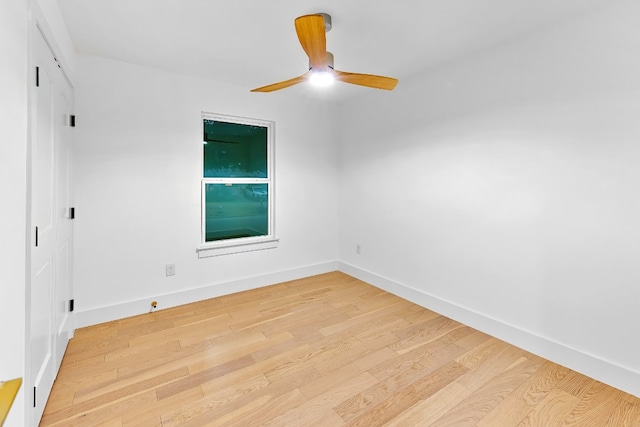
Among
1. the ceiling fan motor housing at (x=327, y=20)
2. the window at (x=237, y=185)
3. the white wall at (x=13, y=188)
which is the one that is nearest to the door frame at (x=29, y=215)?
the white wall at (x=13, y=188)

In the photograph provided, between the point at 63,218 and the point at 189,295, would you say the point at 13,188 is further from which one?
the point at 189,295

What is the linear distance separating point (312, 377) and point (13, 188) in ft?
6.26

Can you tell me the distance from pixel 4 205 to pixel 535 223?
310cm

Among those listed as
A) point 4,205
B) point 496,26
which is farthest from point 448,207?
point 4,205

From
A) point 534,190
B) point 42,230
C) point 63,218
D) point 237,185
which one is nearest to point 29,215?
point 42,230

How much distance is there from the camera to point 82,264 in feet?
8.95

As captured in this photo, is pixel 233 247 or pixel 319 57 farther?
pixel 233 247

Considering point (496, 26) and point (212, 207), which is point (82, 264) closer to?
point (212, 207)

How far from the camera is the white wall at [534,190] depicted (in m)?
1.94

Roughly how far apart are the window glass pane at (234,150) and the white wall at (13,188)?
80.6 inches

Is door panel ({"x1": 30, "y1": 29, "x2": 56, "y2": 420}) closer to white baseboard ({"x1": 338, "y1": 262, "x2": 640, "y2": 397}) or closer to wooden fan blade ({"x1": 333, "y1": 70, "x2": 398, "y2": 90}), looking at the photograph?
wooden fan blade ({"x1": 333, "y1": 70, "x2": 398, "y2": 90})

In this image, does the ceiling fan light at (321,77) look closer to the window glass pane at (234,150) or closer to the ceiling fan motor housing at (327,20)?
the ceiling fan motor housing at (327,20)

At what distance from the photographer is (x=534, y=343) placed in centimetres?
236

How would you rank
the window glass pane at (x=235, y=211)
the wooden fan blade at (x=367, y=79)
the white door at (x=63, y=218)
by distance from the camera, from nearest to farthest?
the white door at (x=63, y=218) < the wooden fan blade at (x=367, y=79) < the window glass pane at (x=235, y=211)
